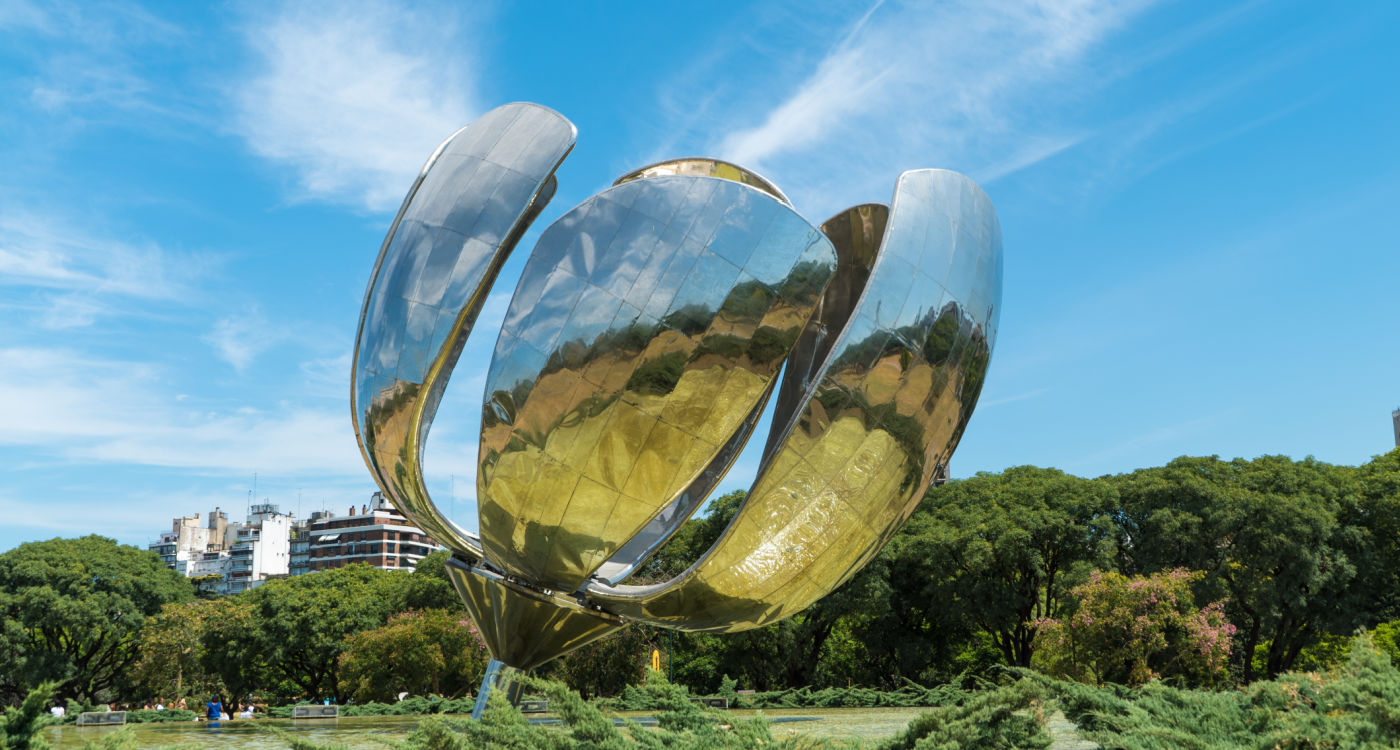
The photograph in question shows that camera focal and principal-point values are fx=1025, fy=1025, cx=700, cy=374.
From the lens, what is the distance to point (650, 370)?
6707 millimetres

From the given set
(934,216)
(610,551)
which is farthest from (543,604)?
(934,216)

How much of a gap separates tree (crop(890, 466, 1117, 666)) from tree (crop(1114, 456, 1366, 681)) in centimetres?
148

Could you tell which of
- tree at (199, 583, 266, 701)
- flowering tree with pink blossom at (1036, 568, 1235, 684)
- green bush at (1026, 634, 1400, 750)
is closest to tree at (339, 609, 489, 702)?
tree at (199, 583, 266, 701)

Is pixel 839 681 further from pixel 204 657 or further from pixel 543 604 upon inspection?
pixel 543 604

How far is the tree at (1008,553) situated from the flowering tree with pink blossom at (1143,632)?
492 centimetres

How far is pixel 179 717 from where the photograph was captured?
29.0m

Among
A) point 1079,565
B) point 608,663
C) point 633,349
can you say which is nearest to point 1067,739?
point 633,349

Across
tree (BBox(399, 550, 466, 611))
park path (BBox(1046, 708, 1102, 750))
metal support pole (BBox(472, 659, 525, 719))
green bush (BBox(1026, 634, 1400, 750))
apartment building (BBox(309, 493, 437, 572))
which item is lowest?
park path (BBox(1046, 708, 1102, 750))

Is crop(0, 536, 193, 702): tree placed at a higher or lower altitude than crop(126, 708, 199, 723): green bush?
higher

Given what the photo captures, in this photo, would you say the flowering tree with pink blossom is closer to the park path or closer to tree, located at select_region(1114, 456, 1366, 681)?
tree, located at select_region(1114, 456, 1366, 681)

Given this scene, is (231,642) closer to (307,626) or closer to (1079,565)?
(307,626)

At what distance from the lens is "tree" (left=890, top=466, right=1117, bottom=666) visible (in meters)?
31.5

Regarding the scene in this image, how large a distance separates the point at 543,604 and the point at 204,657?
3383 centimetres

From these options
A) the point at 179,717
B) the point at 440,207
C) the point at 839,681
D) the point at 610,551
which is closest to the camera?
the point at 610,551
